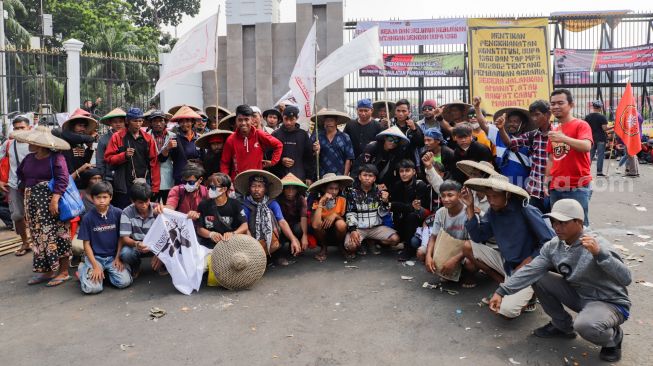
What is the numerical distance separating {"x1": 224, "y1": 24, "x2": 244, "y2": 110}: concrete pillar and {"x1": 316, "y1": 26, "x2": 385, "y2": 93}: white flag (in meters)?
8.74

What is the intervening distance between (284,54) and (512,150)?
10.4 meters

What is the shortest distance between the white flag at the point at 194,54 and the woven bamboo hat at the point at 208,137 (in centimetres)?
109

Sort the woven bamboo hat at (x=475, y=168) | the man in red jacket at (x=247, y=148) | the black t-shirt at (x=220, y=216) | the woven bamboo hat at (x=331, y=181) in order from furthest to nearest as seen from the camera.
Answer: the man in red jacket at (x=247, y=148) < the woven bamboo hat at (x=331, y=181) < the black t-shirt at (x=220, y=216) < the woven bamboo hat at (x=475, y=168)

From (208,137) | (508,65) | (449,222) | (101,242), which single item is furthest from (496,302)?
(508,65)

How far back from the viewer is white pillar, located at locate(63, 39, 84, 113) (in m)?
14.5


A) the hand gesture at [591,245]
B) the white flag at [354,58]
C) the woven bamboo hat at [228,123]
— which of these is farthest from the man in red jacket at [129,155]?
the hand gesture at [591,245]

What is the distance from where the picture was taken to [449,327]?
181 inches

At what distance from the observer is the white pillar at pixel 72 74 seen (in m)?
14.5

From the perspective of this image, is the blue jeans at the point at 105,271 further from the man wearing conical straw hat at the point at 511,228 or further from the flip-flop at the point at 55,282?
the man wearing conical straw hat at the point at 511,228

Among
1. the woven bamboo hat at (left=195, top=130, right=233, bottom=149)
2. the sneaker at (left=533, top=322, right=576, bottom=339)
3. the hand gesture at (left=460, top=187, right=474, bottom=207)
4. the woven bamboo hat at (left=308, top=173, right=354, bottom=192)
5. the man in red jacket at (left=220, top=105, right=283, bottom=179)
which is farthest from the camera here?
the woven bamboo hat at (left=195, top=130, right=233, bottom=149)

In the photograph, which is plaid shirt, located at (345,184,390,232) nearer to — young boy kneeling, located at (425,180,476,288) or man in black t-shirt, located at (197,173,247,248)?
young boy kneeling, located at (425,180,476,288)

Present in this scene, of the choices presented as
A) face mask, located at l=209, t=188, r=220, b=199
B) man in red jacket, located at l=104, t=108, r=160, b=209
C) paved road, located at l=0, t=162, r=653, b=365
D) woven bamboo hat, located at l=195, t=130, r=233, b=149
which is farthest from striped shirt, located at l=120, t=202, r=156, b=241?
woven bamboo hat, located at l=195, t=130, r=233, b=149

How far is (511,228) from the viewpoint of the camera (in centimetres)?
479

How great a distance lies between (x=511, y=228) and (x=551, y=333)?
3.07 ft
